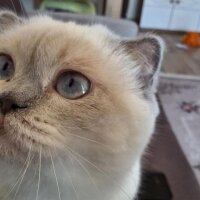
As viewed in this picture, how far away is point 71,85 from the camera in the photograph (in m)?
0.64

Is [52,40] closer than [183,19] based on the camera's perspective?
Yes

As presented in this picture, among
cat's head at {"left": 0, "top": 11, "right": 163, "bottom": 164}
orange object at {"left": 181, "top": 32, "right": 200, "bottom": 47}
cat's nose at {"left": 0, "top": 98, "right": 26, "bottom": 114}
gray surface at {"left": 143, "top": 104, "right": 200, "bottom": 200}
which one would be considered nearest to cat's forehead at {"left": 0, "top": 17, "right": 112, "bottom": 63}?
cat's head at {"left": 0, "top": 11, "right": 163, "bottom": 164}

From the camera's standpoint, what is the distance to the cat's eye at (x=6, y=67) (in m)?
0.68

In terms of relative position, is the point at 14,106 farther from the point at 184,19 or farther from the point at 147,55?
the point at 184,19

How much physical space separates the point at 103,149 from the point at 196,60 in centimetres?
285

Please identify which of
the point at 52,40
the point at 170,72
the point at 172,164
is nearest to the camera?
the point at 52,40

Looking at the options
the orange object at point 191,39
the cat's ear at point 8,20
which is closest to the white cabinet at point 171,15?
the orange object at point 191,39

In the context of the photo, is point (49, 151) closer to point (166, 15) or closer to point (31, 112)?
point (31, 112)

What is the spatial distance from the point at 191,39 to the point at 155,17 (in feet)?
1.98

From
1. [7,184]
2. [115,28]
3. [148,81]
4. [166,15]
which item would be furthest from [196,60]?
[7,184]

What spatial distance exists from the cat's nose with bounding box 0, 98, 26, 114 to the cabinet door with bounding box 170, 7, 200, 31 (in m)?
3.82

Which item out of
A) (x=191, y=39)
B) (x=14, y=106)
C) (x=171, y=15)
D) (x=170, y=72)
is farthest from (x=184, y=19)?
(x=14, y=106)

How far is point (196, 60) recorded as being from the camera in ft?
10.8

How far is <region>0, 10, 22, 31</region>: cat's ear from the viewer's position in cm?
84
